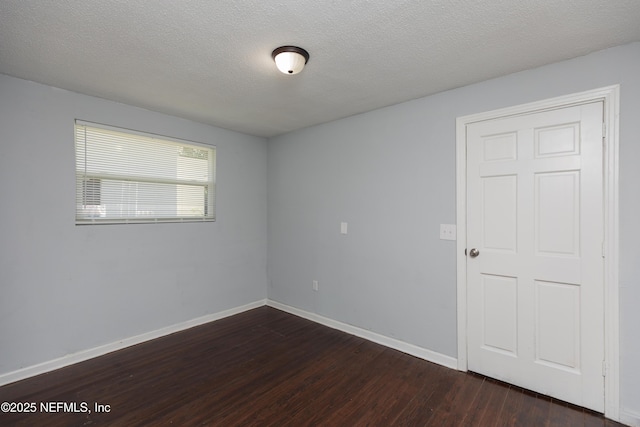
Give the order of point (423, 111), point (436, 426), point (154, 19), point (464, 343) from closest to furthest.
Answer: point (154, 19) → point (436, 426) → point (464, 343) → point (423, 111)

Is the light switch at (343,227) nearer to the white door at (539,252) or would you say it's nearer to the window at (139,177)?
the white door at (539,252)

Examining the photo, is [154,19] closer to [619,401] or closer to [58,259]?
[58,259]

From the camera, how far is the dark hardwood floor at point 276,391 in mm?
1931

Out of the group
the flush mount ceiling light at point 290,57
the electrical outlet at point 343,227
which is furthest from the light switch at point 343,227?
the flush mount ceiling light at point 290,57

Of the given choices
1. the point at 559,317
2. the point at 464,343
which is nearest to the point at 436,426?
the point at 464,343

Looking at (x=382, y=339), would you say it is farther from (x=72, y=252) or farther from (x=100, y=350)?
(x=72, y=252)

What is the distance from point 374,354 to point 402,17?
8.92 feet

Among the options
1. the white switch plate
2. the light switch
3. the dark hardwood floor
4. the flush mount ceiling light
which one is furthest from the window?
the white switch plate

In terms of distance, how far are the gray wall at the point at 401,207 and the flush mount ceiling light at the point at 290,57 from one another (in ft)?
4.30

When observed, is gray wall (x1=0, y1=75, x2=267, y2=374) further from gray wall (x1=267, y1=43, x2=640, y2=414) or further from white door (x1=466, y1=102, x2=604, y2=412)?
white door (x1=466, y1=102, x2=604, y2=412)

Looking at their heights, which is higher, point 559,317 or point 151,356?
point 559,317

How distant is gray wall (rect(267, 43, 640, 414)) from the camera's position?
6.19 ft

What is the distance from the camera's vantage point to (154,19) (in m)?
1.63

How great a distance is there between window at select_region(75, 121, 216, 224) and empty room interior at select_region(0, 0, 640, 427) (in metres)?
0.02
